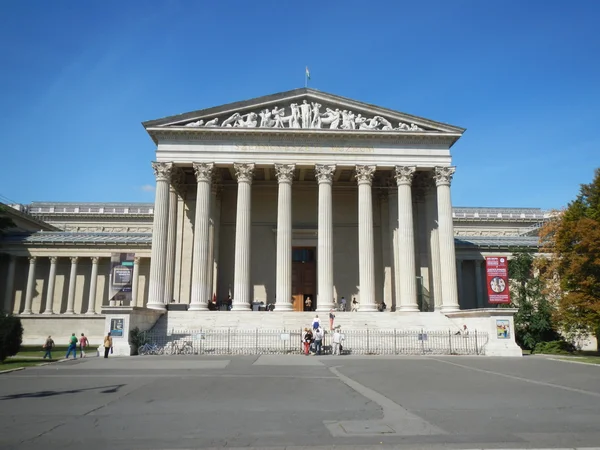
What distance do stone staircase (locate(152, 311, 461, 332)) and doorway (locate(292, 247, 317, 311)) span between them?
428 inches

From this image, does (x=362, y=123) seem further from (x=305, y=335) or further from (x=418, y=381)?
(x=418, y=381)

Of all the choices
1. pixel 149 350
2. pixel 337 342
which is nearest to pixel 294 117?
pixel 337 342

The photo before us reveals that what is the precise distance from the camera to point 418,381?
15.9 m

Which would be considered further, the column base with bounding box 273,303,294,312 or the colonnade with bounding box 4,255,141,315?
the colonnade with bounding box 4,255,141,315

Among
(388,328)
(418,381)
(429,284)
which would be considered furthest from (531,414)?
(429,284)

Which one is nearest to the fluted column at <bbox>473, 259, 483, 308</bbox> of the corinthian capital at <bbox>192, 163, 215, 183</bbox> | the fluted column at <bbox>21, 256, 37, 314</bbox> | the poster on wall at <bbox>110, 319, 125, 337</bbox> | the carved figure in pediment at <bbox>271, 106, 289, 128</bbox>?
the carved figure in pediment at <bbox>271, 106, 289, 128</bbox>

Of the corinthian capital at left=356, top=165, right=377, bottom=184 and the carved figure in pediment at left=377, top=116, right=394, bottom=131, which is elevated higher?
the carved figure in pediment at left=377, top=116, right=394, bottom=131

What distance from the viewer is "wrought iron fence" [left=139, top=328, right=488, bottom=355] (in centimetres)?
2880

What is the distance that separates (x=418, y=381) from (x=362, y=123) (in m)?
27.9

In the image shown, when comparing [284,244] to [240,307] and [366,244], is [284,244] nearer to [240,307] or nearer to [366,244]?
Result: [240,307]

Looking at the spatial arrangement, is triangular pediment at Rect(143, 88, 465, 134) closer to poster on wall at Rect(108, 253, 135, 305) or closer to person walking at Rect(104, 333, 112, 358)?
poster on wall at Rect(108, 253, 135, 305)

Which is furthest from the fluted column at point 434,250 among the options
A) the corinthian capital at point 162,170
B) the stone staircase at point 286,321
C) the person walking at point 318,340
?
the corinthian capital at point 162,170

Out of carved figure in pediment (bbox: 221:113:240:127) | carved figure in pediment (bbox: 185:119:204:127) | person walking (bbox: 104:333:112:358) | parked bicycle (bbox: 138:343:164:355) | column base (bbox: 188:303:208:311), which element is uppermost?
carved figure in pediment (bbox: 221:113:240:127)

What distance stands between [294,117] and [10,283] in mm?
33874
